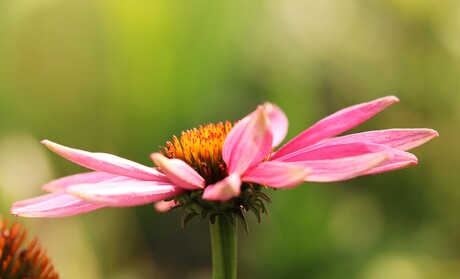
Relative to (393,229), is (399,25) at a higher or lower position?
higher

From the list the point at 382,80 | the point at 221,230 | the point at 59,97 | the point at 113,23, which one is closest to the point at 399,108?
the point at 382,80

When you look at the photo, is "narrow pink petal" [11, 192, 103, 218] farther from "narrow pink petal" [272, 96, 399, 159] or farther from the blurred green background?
the blurred green background

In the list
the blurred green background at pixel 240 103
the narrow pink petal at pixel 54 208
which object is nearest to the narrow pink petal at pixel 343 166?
the narrow pink petal at pixel 54 208

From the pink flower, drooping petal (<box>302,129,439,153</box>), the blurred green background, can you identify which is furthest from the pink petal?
the blurred green background

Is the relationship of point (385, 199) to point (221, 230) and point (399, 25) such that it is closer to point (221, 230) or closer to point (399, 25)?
point (399, 25)

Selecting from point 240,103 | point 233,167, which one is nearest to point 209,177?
point 233,167

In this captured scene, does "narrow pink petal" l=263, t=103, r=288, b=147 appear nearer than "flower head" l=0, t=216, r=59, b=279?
No
